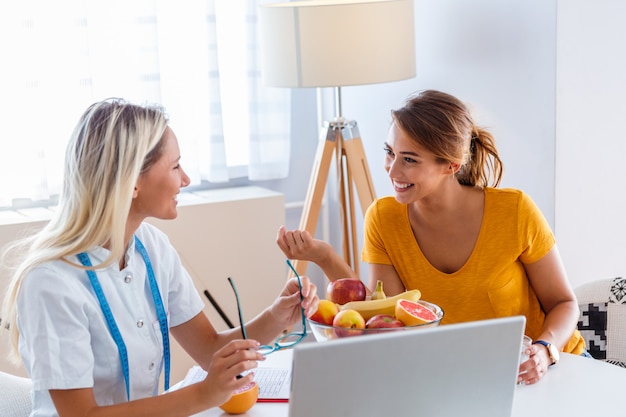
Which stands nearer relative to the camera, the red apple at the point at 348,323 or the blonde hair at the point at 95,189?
the red apple at the point at 348,323

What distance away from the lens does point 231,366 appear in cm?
129

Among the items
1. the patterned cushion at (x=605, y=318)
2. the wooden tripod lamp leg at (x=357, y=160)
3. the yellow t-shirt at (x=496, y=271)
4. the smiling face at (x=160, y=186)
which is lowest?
the patterned cushion at (x=605, y=318)

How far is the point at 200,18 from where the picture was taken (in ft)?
10.6

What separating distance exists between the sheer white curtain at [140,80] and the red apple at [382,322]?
2.01 meters

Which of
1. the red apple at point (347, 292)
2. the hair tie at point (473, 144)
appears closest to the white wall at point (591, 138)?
the hair tie at point (473, 144)

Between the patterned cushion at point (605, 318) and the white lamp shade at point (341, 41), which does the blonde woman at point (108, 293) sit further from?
the white lamp shade at point (341, 41)

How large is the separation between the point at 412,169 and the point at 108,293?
0.75 meters

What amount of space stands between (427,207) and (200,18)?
161 cm

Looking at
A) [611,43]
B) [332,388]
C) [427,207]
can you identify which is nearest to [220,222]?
[427,207]

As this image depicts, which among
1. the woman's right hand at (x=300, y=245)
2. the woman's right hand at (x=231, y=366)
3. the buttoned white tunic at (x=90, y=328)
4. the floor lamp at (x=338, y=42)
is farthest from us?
the floor lamp at (x=338, y=42)

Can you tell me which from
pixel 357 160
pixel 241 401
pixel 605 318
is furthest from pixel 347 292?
pixel 357 160

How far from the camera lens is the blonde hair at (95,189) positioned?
1442mm

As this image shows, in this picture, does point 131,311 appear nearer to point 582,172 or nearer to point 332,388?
point 332,388

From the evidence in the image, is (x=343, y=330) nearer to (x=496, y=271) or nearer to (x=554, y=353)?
(x=554, y=353)
